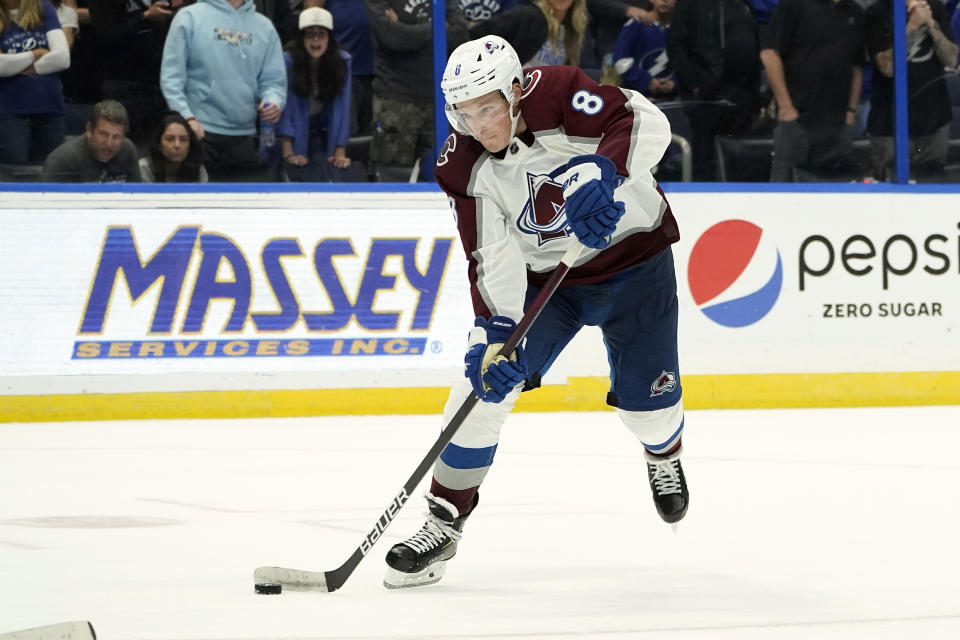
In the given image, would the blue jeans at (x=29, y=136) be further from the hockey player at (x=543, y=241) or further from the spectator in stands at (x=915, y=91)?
the spectator in stands at (x=915, y=91)

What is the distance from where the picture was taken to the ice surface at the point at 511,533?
255 cm

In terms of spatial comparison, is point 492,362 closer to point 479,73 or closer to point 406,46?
point 479,73

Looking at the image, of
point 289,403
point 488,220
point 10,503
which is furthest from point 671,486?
point 289,403

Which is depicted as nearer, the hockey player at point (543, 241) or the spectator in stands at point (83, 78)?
the hockey player at point (543, 241)

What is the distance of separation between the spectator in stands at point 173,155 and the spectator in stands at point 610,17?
6.11 ft


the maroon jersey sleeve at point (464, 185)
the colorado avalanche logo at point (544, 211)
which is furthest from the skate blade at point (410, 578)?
the colorado avalanche logo at point (544, 211)

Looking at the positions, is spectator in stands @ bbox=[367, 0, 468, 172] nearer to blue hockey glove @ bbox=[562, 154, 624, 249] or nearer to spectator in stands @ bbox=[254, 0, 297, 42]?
spectator in stands @ bbox=[254, 0, 297, 42]

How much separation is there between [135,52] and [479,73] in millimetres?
3788

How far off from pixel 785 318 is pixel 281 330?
2.28m

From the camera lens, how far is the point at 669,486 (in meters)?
3.48

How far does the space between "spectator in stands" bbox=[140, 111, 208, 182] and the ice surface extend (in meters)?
1.13

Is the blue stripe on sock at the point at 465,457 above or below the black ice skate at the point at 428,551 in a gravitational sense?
above

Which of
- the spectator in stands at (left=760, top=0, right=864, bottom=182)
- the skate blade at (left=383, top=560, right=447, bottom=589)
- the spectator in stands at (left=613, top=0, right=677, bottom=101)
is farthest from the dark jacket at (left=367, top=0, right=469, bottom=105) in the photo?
the skate blade at (left=383, top=560, right=447, bottom=589)

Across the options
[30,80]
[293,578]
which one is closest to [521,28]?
[30,80]
